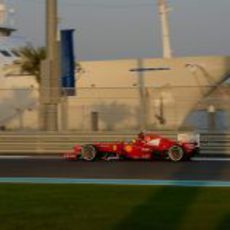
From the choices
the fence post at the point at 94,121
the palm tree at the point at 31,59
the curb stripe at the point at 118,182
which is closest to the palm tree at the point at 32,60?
the palm tree at the point at 31,59

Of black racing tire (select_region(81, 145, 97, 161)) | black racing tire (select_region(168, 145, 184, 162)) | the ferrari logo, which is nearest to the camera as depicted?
black racing tire (select_region(168, 145, 184, 162))

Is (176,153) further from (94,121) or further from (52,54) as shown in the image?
(52,54)

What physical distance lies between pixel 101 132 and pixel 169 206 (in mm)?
13178

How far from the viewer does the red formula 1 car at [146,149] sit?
19078mm

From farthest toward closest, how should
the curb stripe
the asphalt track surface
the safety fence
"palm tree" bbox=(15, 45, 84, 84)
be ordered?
"palm tree" bbox=(15, 45, 84, 84) → the safety fence → the asphalt track surface → the curb stripe

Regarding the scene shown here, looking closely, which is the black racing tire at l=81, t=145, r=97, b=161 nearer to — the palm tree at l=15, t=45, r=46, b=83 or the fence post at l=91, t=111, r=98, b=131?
the fence post at l=91, t=111, r=98, b=131

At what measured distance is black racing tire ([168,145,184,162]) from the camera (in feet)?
62.3

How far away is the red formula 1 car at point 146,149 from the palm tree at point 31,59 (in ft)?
89.4

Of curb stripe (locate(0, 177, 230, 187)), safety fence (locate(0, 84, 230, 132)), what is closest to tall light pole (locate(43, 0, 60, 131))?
safety fence (locate(0, 84, 230, 132))

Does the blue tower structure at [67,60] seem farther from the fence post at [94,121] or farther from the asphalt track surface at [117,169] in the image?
the asphalt track surface at [117,169]

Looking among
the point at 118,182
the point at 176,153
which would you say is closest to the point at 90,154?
the point at 176,153

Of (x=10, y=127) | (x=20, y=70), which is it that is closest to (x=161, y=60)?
(x=20, y=70)

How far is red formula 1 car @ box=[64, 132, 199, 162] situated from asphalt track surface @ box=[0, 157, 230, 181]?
29 centimetres

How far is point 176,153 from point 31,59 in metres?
30.9
